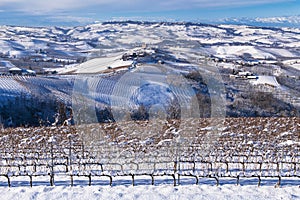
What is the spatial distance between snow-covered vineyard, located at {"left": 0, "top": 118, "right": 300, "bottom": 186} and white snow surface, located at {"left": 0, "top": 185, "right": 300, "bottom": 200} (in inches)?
7.8

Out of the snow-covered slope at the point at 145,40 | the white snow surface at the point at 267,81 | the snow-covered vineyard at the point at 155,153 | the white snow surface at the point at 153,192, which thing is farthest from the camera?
the snow-covered slope at the point at 145,40

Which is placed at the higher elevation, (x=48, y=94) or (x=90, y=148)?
(x=90, y=148)

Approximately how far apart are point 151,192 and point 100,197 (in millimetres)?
860

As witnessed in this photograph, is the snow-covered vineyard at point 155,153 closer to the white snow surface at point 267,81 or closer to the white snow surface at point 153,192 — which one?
the white snow surface at point 153,192

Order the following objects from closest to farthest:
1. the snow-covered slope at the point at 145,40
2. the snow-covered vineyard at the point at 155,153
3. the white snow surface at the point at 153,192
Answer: the white snow surface at the point at 153,192, the snow-covered vineyard at the point at 155,153, the snow-covered slope at the point at 145,40

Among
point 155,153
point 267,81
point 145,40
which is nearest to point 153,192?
point 155,153

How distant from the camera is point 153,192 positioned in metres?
6.04

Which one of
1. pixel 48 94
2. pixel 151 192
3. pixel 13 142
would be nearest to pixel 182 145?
pixel 151 192

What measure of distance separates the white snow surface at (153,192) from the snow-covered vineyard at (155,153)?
20 centimetres

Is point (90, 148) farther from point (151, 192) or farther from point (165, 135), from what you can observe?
point (151, 192)

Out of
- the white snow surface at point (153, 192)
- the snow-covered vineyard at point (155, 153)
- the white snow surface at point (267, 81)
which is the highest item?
the white snow surface at point (153, 192)

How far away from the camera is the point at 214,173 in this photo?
271 inches

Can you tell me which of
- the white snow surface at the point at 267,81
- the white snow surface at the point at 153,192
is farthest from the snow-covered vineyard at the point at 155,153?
the white snow surface at the point at 267,81

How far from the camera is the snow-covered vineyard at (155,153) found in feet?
22.0
